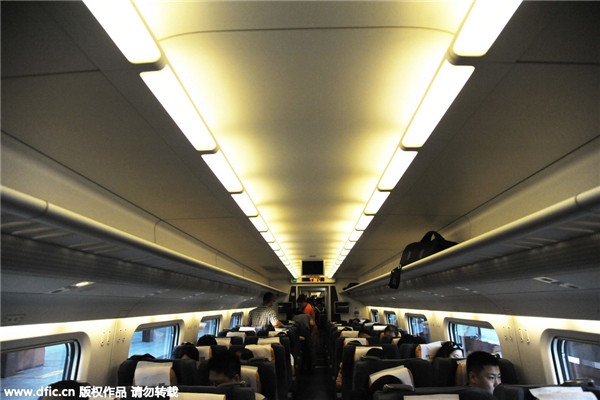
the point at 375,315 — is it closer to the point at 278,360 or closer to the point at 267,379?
the point at 278,360

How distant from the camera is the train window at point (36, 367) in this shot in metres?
4.70

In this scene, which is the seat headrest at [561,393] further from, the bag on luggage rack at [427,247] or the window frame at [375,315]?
the window frame at [375,315]

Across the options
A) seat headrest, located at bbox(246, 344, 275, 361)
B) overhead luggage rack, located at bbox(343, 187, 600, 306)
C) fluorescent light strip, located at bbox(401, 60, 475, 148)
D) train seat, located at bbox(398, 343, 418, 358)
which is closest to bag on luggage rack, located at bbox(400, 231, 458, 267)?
overhead luggage rack, located at bbox(343, 187, 600, 306)

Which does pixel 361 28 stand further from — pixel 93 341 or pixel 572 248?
pixel 93 341

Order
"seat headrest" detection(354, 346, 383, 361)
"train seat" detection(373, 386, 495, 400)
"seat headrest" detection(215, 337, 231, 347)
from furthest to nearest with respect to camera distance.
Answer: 1. "seat headrest" detection(215, 337, 231, 347)
2. "seat headrest" detection(354, 346, 383, 361)
3. "train seat" detection(373, 386, 495, 400)

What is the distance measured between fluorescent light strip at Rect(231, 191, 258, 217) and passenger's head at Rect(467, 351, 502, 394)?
400cm

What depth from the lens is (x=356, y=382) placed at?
560cm

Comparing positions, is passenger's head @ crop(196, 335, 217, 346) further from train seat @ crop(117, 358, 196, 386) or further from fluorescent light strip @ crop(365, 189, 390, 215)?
fluorescent light strip @ crop(365, 189, 390, 215)

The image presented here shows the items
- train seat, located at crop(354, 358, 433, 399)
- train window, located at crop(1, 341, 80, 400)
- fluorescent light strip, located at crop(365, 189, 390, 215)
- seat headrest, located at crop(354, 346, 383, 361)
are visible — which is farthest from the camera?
seat headrest, located at crop(354, 346, 383, 361)

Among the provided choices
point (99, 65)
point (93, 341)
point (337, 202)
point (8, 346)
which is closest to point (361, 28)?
point (99, 65)

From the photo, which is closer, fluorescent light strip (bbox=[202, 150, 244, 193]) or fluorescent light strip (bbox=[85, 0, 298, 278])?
fluorescent light strip (bbox=[85, 0, 298, 278])

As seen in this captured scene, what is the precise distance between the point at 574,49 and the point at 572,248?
1.49 meters

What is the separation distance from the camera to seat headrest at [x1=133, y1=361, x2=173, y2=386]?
5555mm

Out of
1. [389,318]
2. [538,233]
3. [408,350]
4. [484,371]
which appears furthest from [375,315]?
[538,233]
